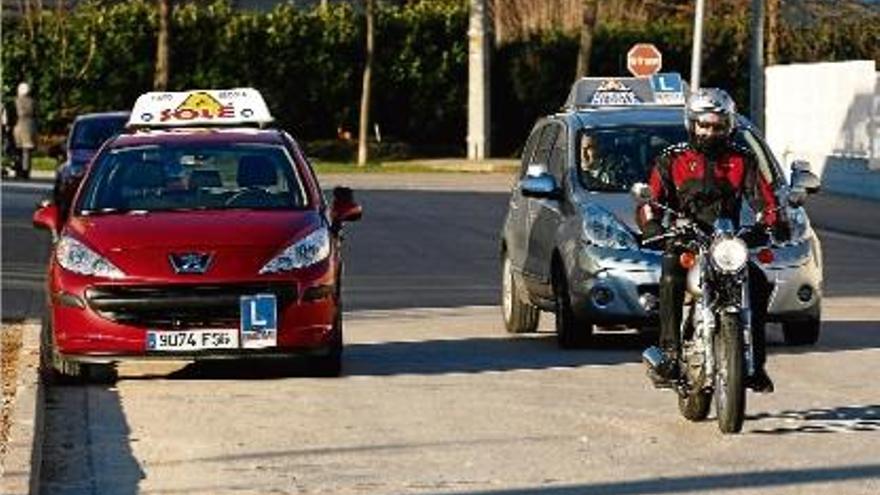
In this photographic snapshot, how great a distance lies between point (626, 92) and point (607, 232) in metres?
2.61

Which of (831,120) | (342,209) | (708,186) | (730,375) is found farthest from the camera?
(831,120)

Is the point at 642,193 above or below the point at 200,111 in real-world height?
above

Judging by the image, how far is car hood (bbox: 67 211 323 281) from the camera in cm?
1545

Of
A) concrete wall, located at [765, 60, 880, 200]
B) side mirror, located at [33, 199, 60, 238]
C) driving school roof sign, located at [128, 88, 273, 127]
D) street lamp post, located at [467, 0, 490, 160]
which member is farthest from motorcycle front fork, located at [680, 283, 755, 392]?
street lamp post, located at [467, 0, 490, 160]

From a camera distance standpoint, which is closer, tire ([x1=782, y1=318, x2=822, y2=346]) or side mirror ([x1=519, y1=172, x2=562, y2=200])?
tire ([x1=782, y1=318, x2=822, y2=346])

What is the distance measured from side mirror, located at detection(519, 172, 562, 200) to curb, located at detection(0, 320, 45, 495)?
3.41 meters

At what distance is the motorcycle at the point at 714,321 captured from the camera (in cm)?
1284

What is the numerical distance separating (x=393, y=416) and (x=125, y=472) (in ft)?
7.63

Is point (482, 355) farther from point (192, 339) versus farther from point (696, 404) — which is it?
point (696, 404)

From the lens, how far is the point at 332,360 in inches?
631

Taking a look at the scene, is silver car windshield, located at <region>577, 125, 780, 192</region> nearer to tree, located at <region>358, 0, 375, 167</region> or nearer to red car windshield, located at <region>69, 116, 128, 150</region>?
red car windshield, located at <region>69, 116, 128, 150</region>

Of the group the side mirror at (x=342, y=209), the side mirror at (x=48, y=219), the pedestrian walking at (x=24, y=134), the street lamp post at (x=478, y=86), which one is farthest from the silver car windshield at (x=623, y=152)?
the street lamp post at (x=478, y=86)

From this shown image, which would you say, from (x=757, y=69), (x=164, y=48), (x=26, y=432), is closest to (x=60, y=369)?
(x=26, y=432)

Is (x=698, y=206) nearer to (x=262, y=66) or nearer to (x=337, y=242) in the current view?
(x=337, y=242)
